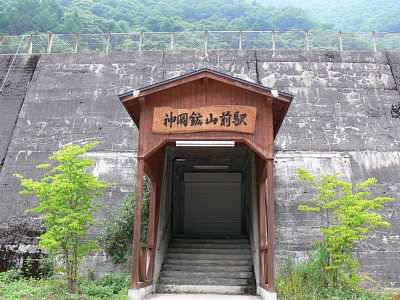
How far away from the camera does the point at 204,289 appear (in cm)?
948

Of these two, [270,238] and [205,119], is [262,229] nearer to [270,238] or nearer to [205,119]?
[270,238]

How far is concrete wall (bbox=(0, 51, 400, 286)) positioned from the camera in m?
10.9

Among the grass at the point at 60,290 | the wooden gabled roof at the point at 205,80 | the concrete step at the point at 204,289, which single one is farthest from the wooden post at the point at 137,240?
the concrete step at the point at 204,289

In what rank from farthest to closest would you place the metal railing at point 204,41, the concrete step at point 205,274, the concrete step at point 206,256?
the metal railing at point 204,41 < the concrete step at point 206,256 < the concrete step at point 205,274

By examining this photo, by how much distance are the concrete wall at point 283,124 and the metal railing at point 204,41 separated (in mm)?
673

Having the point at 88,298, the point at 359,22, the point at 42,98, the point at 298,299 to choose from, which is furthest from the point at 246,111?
the point at 359,22

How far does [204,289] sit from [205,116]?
4252mm

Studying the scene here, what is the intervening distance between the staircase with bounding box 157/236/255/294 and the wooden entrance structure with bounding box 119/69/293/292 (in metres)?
1.09

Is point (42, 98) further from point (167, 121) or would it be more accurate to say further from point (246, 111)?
point (246, 111)

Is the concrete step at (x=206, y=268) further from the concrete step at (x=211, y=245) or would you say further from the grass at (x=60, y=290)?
the grass at (x=60, y=290)

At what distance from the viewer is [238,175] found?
49.9 ft

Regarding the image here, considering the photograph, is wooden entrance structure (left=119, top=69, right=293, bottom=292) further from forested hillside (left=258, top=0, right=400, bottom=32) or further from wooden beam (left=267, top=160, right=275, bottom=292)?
forested hillside (left=258, top=0, right=400, bottom=32)

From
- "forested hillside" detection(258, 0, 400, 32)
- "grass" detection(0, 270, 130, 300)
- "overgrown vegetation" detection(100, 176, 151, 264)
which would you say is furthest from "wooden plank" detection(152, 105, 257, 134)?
"forested hillside" detection(258, 0, 400, 32)

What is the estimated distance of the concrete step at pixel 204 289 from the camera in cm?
941
